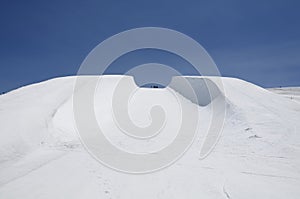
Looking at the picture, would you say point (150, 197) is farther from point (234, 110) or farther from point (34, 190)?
point (234, 110)

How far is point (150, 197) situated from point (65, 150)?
4378 millimetres

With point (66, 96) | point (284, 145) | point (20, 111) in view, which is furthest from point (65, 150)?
point (284, 145)

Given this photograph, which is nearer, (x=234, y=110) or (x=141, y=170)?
(x=141, y=170)

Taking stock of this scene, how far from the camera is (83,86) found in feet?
53.8

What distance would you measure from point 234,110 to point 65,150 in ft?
31.7

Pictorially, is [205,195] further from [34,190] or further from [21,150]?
[21,150]

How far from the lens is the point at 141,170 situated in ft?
21.6

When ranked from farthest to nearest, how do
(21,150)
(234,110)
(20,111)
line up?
(234,110) < (20,111) < (21,150)

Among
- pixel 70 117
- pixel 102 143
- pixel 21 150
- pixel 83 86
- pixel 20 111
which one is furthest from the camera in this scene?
pixel 83 86

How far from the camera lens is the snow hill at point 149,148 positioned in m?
5.23

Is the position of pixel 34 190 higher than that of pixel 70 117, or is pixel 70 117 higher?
pixel 70 117

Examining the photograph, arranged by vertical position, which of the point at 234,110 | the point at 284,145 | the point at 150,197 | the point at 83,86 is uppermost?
the point at 83,86

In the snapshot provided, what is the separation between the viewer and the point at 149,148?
875 cm

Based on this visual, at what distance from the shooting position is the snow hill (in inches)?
206
